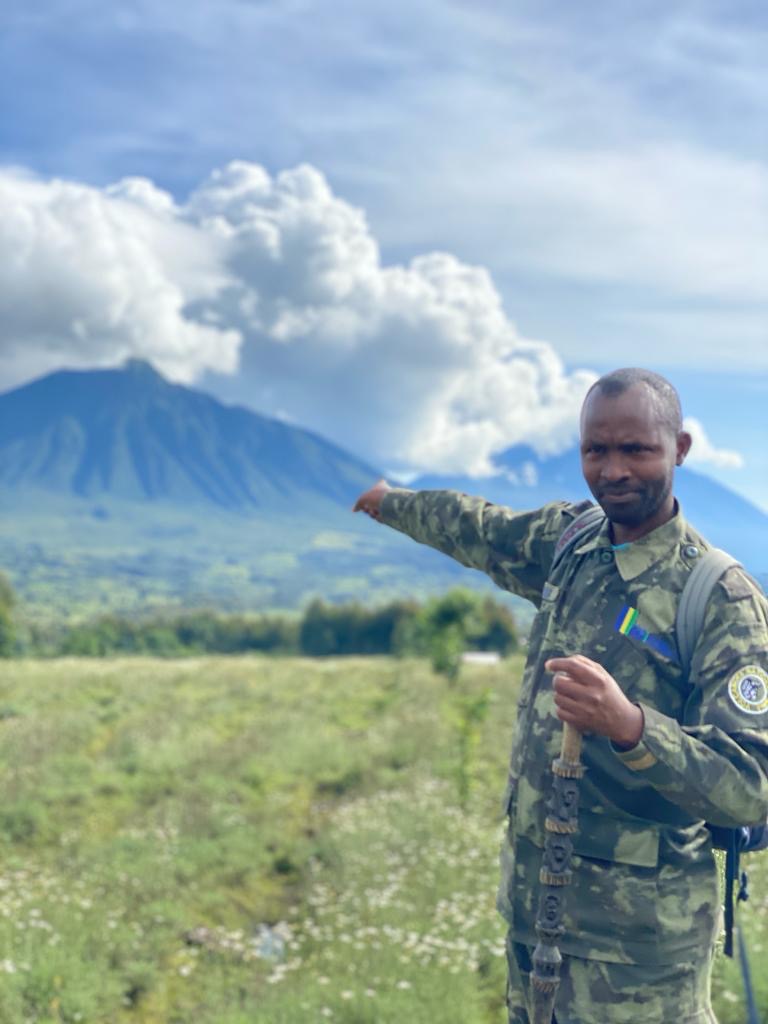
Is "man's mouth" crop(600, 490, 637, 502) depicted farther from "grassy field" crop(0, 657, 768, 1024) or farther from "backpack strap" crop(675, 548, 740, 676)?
"grassy field" crop(0, 657, 768, 1024)

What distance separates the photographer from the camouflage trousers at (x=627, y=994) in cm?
307

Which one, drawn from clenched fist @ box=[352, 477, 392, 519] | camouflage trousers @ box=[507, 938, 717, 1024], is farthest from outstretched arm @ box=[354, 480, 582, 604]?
camouflage trousers @ box=[507, 938, 717, 1024]

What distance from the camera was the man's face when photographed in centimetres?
301

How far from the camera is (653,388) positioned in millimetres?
3053

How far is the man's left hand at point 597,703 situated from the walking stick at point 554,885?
338 millimetres

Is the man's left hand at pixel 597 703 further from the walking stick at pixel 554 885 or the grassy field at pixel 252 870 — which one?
the grassy field at pixel 252 870

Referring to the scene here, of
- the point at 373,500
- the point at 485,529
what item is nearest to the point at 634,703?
the point at 485,529

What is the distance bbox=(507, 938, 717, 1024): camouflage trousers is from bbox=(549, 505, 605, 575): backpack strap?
129 centimetres

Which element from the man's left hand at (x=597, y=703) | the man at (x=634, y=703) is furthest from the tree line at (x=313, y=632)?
the man's left hand at (x=597, y=703)

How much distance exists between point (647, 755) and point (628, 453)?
3.02 feet

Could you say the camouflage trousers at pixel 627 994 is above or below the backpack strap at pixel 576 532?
below

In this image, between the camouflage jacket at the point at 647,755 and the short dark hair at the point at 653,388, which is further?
the short dark hair at the point at 653,388

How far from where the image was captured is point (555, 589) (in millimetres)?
3350

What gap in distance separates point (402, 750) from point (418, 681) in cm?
858
